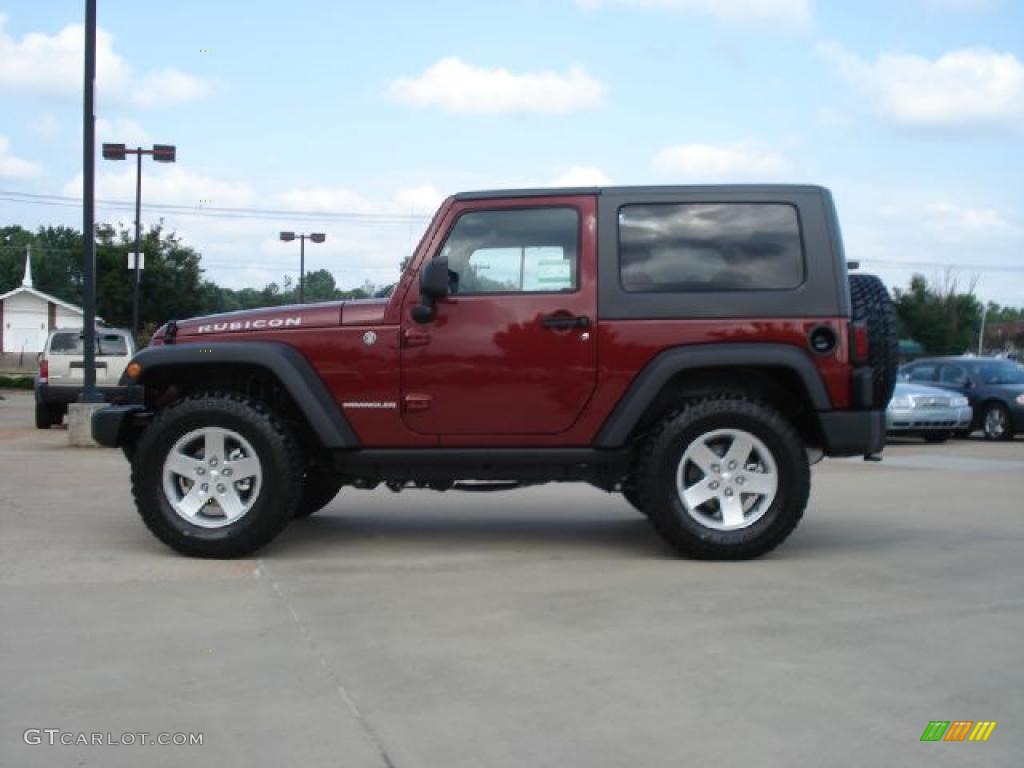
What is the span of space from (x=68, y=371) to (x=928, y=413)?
41.9 ft

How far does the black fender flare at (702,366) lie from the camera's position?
6777 mm

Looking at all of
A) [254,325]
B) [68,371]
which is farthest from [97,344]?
[254,325]

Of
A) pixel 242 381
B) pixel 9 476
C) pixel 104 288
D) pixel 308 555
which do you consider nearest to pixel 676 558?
pixel 308 555

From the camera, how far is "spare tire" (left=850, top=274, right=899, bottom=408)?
7.10 metres

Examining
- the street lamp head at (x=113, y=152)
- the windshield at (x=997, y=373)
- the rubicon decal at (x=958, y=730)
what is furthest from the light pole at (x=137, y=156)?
the rubicon decal at (x=958, y=730)

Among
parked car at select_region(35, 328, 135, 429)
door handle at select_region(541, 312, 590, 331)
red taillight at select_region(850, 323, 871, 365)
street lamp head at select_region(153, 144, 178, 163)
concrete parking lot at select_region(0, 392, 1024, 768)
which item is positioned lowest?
concrete parking lot at select_region(0, 392, 1024, 768)

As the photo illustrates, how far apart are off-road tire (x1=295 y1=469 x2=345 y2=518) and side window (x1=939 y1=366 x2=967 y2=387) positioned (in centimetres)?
1405

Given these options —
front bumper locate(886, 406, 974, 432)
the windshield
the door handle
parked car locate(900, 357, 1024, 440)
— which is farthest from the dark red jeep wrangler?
the windshield

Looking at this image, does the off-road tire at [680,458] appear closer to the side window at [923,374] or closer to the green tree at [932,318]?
the side window at [923,374]

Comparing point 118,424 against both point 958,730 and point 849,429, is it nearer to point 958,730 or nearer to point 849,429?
point 849,429

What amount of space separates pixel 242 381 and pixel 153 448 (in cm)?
71

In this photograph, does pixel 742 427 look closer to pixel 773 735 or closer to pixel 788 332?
pixel 788 332

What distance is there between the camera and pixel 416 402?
6945 millimetres

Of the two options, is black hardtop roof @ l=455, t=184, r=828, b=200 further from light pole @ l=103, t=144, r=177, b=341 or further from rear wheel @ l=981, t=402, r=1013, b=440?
light pole @ l=103, t=144, r=177, b=341
